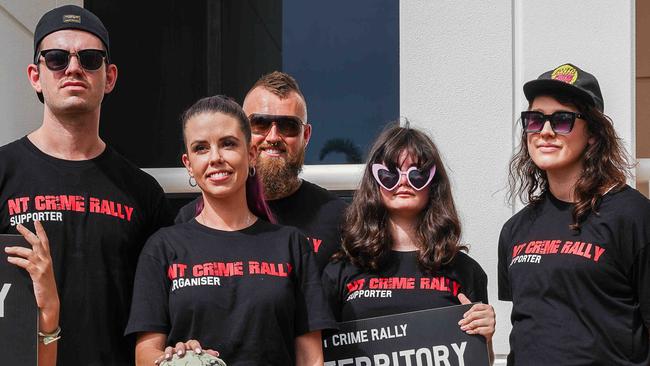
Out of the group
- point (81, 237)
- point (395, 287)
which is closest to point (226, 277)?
point (81, 237)

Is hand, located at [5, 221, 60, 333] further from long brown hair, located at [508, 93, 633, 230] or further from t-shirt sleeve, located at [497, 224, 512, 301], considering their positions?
long brown hair, located at [508, 93, 633, 230]

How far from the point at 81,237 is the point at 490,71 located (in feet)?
9.85

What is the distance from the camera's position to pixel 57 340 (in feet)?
12.4

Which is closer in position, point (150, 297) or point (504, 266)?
point (150, 297)

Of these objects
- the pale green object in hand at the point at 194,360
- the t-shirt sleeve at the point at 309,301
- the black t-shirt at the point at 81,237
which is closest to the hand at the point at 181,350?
the pale green object in hand at the point at 194,360

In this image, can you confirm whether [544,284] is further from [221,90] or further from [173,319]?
[221,90]

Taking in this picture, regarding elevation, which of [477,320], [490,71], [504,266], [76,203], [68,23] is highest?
[490,71]

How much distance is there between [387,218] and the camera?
4355 millimetres

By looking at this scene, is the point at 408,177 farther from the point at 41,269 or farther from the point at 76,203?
the point at 41,269

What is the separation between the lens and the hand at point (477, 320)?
4.05 metres

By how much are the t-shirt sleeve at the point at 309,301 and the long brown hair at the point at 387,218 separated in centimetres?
45

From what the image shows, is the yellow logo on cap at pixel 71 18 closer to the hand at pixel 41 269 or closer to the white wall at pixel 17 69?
the hand at pixel 41 269

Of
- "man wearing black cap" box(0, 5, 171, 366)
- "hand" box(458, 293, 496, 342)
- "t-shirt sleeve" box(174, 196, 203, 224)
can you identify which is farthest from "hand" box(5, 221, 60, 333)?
"hand" box(458, 293, 496, 342)

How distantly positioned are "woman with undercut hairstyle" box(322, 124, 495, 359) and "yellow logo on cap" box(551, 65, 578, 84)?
625mm
